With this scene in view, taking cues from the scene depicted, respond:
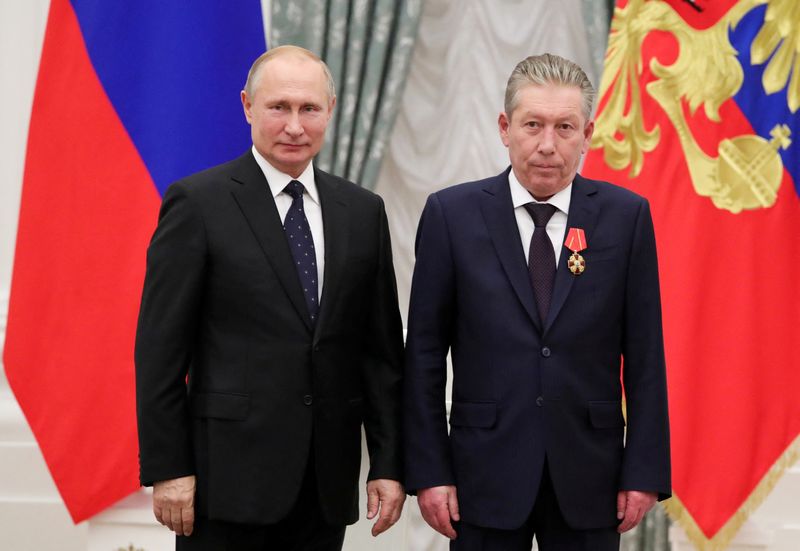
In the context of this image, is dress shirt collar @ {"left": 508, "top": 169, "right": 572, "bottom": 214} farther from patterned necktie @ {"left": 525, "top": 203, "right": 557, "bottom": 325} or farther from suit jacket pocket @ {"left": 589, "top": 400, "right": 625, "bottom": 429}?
suit jacket pocket @ {"left": 589, "top": 400, "right": 625, "bottom": 429}

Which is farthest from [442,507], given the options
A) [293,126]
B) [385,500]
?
[293,126]

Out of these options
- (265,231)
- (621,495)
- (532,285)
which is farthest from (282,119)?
(621,495)

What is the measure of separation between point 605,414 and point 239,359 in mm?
782

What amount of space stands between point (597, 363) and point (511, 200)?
401mm

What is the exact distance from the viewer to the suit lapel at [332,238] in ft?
7.48

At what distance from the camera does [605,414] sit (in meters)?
2.26

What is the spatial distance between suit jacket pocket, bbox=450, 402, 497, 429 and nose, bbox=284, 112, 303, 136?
0.68 metres

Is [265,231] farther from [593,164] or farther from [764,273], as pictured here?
[764,273]

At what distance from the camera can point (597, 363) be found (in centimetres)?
227

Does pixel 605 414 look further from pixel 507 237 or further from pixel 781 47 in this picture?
pixel 781 47

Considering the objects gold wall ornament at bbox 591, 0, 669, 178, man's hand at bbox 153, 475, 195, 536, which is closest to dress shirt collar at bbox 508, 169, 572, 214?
man's hand at bbox 153, 475, 195, 536

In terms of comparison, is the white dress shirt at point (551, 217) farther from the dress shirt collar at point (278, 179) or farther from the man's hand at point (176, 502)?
the man's hand at point (176, 502)

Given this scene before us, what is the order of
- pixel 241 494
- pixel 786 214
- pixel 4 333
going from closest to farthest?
1. pixel 241 494
2. pixel 786 214
3. pixel 4 333

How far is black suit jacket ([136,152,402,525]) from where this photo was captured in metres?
2.21
